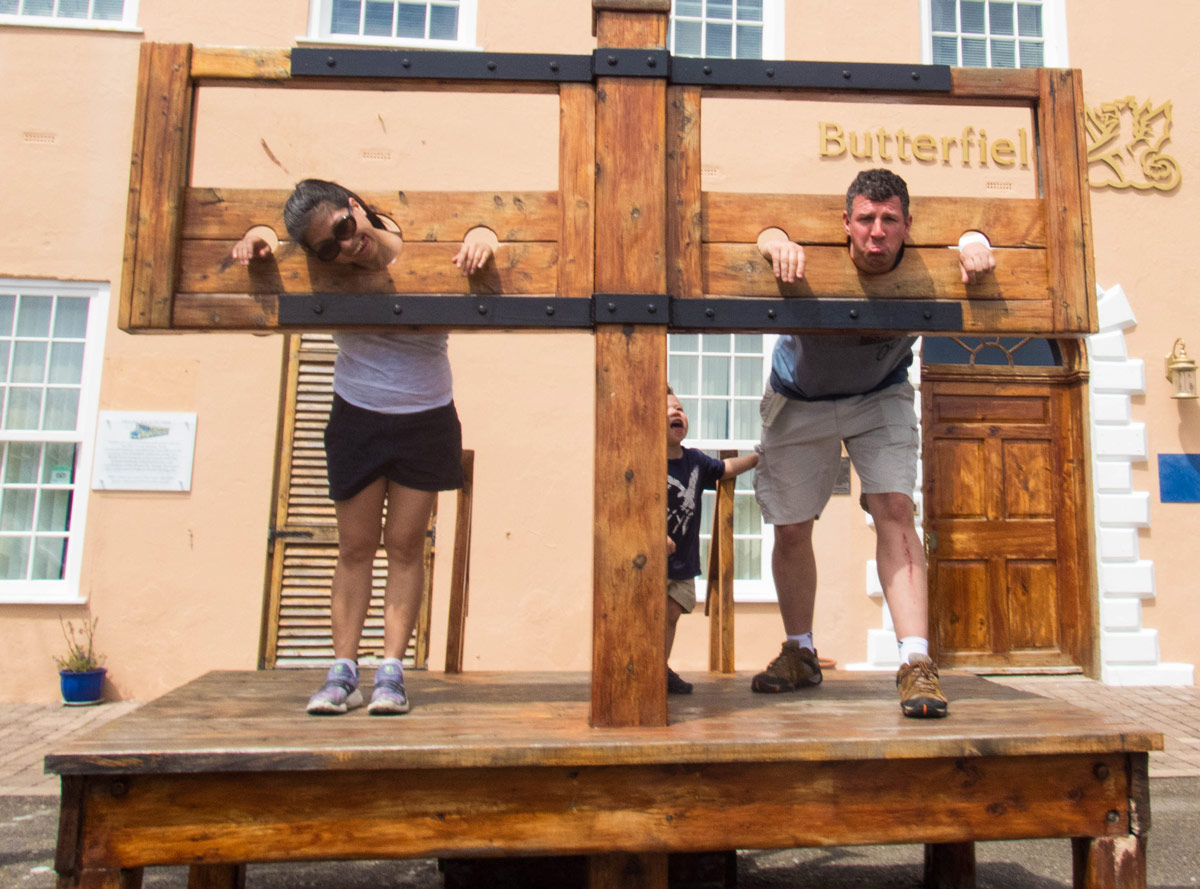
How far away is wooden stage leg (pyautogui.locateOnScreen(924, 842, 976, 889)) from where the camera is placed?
2.98m

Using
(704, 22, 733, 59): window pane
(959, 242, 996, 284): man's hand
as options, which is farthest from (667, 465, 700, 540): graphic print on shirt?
(704, 22, 733, 59): window pane

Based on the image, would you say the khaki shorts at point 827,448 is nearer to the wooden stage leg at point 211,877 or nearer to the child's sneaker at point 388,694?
the child's sneaker at point 388,694

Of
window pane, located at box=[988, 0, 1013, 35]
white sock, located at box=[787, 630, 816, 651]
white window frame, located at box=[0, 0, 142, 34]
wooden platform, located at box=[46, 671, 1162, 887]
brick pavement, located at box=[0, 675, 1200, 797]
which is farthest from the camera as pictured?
window pane, located at box=[988, 0, 1013, 35]

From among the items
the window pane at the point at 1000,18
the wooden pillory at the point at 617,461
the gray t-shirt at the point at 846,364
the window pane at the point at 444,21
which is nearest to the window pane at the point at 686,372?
the window pane at the point at 444,21

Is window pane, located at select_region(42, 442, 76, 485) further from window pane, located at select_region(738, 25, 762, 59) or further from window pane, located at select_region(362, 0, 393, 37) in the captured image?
window pane, located at select_region(738, 25, 762, 59)

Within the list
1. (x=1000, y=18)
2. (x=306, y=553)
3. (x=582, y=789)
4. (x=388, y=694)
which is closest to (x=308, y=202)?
(x=388, y=694)

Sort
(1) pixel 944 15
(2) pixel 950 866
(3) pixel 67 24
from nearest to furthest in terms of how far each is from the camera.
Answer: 1. (2) pixel 950 866
2. (3) pixel 67 24
3. (1) pixel 944 15

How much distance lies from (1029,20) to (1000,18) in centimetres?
26

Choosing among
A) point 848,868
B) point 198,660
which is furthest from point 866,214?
point 198,660

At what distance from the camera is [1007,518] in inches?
287

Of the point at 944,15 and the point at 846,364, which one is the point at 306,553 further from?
the point at 944,15

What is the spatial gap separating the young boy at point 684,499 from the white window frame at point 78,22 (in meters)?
5.78

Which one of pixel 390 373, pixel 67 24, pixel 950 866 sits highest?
pixel 67 24

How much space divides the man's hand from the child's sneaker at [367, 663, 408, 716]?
191 centimetres
